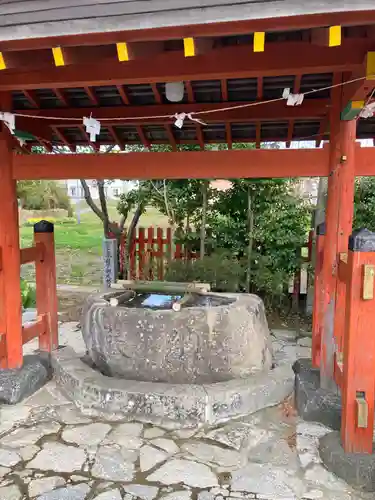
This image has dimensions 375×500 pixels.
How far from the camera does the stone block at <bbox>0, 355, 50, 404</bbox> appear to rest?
390cm

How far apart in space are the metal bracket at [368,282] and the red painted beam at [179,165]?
1168mm

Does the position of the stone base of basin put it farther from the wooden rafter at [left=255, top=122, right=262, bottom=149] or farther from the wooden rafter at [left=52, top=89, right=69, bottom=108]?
the wooden rafter at [left=52, top=89, right=69, bottom=108]

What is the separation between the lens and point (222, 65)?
2.80 metres

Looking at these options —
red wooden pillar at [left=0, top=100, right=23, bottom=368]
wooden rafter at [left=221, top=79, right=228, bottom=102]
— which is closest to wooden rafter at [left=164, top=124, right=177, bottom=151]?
wooden rafter at [left=221, top=79, right=228, bottom=102]

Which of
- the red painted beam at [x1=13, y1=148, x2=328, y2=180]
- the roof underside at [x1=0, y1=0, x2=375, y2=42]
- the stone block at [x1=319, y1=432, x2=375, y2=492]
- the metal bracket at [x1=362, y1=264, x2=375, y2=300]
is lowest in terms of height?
the stone block at [x1=319, y1=432, x2=375, y2=492]

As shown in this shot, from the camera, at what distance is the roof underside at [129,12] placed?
1.92m

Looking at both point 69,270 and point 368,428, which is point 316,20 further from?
point 69,270

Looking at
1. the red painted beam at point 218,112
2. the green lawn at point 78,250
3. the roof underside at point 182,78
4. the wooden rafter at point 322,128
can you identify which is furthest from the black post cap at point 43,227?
the green lawn at point 78,250

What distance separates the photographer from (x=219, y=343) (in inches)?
151

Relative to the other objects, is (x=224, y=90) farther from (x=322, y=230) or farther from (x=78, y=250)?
(x=78, y=250)

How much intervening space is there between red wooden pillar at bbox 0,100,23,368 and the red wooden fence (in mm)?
3875

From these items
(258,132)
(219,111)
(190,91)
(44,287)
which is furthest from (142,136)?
(44,287)

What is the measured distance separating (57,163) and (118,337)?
1816mm

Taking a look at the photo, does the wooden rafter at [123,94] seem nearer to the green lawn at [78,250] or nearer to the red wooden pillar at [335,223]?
the red wooden pillar at [335,223]
